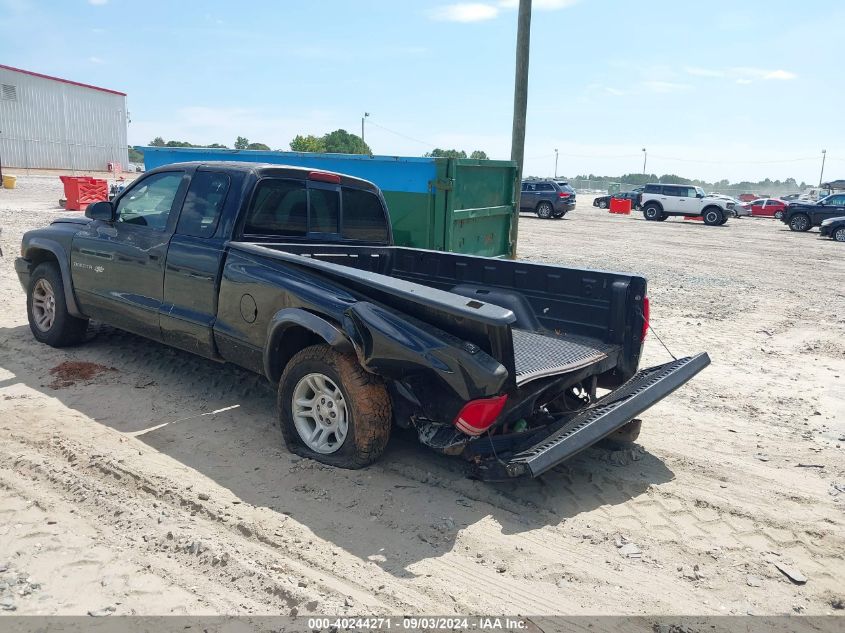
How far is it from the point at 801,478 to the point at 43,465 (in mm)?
4776

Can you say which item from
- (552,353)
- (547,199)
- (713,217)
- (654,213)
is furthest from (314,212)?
(654,213)

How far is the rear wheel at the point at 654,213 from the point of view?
32688mm

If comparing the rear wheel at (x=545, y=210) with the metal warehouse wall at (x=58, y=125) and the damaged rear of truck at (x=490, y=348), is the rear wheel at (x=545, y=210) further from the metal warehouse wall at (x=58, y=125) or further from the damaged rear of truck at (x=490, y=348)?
the metal warehouse wall at (x=58, y=125)

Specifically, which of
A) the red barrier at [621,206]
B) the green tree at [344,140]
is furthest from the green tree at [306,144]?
the red barrier at [621,206]

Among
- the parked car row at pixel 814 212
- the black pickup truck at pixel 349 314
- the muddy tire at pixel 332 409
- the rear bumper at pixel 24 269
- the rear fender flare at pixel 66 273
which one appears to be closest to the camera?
the black pickup truck at pixel 349 314

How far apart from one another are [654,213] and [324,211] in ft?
98.7

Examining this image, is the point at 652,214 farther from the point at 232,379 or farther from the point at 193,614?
the point at 193,614

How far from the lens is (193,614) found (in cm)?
287

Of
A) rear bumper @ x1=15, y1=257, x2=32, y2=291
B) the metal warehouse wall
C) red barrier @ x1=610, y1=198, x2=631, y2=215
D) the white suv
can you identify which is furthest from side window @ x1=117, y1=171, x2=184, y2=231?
the metal warehouse wall

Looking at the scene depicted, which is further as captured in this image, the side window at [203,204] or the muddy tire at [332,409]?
the side window at [203,204]

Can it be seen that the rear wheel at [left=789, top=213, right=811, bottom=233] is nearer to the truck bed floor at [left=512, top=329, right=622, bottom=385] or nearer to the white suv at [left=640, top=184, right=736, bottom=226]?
the white suv at [left=640, top=184, right=736, bottom=226]

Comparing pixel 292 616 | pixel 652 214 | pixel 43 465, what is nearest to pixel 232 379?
pixel 43 465

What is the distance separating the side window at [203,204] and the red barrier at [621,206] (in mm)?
34397

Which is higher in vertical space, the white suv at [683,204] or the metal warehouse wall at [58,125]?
the metal warehouse wall at [58,125]
